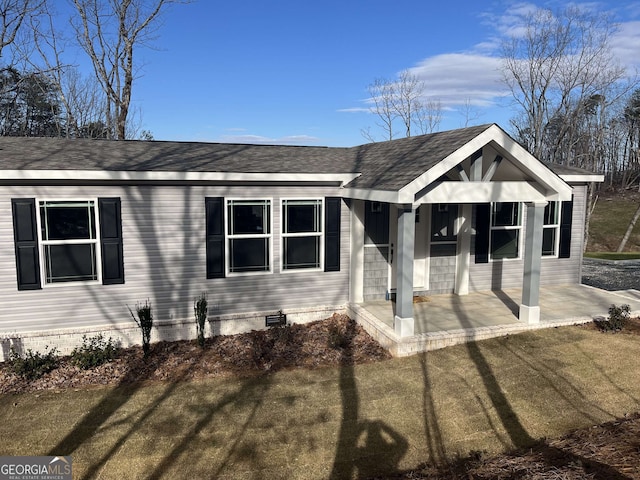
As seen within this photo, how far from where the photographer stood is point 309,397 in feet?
20.3

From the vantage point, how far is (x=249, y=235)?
8.52m

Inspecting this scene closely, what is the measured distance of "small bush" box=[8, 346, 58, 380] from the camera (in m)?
6.80

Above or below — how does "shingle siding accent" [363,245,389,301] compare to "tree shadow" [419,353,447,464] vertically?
above

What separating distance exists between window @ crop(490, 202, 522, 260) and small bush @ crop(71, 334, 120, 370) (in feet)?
26.7

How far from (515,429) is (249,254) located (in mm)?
5293

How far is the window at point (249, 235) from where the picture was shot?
8.44 metres

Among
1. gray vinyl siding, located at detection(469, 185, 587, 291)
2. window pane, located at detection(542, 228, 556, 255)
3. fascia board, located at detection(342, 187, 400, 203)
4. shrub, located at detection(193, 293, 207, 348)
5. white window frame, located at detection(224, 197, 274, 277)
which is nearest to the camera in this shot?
fascia board, located at detection(342, 187, 400, 203)

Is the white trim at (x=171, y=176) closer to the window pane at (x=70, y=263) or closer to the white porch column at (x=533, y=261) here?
the window pane at (x=70, y=263)

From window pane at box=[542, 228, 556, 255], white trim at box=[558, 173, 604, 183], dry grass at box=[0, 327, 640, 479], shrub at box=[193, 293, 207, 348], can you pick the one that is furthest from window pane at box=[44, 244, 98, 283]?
white trim at box=[558, 173, 604, 183]

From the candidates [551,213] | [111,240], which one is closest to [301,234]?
[111,240]

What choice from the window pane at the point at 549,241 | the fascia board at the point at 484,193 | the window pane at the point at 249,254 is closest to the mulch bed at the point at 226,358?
the window pane at the point at 249,254

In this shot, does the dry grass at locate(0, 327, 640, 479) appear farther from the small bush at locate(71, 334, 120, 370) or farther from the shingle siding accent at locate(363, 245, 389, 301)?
the shingle siding accent at locate(363, 245, 389, 301)

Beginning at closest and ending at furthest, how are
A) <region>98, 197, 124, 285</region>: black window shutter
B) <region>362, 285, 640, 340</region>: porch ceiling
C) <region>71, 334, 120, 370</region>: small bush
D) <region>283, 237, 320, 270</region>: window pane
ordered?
<region>71, 334, 120, 370</region>: small bush < <region>98, 197, 124, 285</region>: black window shutter < <region>362, 285, 640, 340</region>: porch ceiling < <region>283, 237, 320, 270</region>: window pane

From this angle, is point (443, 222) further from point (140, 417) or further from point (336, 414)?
point (140, 417)
